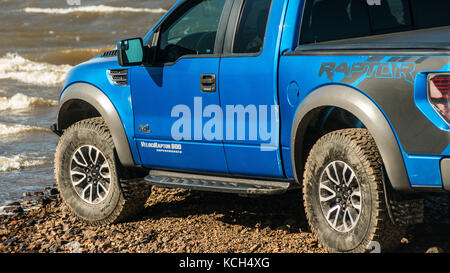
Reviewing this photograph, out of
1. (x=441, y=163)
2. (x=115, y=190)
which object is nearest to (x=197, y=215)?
(x=115, y=190)

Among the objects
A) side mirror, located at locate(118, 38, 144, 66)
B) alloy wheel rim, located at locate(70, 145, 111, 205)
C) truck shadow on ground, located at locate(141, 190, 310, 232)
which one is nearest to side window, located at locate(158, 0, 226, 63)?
side mirror, located at locate(118, 38, 144, 66)

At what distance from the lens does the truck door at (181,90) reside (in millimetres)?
5215

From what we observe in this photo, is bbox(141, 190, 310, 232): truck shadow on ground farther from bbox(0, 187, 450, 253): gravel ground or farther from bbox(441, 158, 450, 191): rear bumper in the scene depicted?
bbox(441, 158, 450, 191): rear bumper

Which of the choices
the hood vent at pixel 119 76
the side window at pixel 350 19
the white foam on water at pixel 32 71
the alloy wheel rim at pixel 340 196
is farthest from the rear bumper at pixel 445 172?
the white foam on water at pixel 32 71

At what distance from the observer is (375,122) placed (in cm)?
416

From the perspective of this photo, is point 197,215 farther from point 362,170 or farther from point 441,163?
point 441,163

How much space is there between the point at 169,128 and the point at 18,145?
5856 millimetres

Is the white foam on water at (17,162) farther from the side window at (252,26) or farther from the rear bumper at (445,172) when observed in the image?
the rear bumper at (445,172)

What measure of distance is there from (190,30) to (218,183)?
1.20m

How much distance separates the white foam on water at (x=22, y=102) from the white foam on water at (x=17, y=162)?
5.01 metres

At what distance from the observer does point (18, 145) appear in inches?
423

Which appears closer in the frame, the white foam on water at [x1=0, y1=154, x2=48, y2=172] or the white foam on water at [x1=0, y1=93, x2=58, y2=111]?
the white foam on water at [x1=0, y1=154, x2=48, y2=172]

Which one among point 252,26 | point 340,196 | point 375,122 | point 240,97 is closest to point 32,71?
point 252,26

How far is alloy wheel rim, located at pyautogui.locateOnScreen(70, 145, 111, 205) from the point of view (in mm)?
6082
